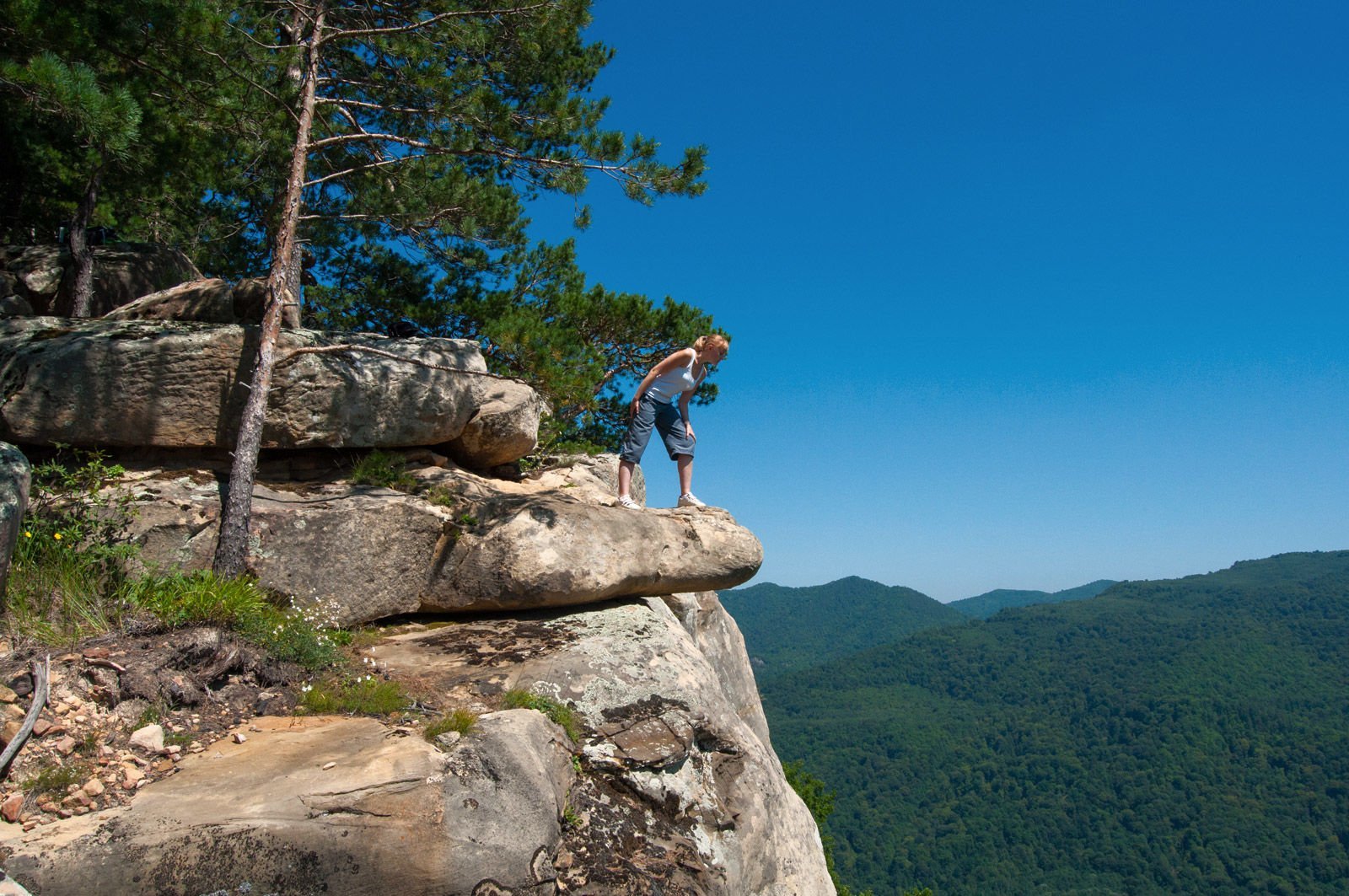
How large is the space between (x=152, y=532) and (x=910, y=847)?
14365cm

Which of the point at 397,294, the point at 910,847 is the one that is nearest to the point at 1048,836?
the point at 910,847

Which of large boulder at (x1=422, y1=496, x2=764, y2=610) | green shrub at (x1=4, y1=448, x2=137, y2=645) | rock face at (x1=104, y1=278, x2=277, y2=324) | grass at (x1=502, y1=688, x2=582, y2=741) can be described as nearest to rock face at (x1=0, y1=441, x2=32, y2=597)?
green shrub at (x1=4, y1=448, x2=137, y2=645)

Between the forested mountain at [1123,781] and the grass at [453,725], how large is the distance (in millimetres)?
125611

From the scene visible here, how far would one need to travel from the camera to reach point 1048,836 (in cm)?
13125

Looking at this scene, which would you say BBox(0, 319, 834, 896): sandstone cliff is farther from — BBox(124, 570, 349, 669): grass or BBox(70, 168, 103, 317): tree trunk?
BBox(70, 168, 103, 317): tree trunk

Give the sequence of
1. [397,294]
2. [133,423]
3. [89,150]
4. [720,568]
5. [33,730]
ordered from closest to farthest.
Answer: [33,730] < [133,423] < [720,568] < [89,150] < [397,294]

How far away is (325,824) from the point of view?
172 inches

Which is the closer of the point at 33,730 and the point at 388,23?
the point at 33,730

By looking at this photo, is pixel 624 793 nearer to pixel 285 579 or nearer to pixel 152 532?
pixel 285 579

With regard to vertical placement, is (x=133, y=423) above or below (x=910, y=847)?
above

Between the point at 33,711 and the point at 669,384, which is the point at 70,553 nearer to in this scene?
the point at 33,711

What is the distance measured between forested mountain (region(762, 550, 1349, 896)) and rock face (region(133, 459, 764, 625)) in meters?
124

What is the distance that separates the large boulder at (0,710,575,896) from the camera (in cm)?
400

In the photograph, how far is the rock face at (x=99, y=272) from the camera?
10.0m
